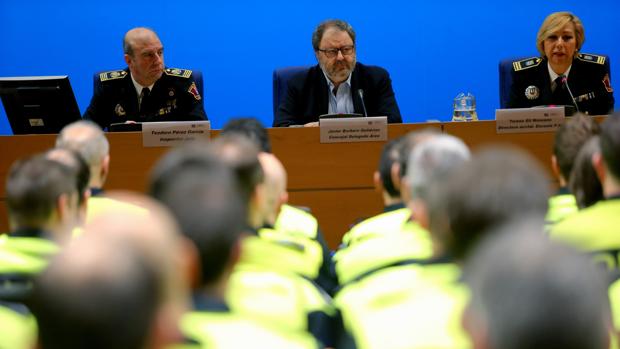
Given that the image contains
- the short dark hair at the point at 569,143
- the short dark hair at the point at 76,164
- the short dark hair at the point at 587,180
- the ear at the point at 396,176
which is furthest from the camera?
the short dark hair at the point at 569,143

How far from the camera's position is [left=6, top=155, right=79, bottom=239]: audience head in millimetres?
2430

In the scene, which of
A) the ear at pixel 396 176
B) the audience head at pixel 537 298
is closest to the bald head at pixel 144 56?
the ear at pixel 396 176

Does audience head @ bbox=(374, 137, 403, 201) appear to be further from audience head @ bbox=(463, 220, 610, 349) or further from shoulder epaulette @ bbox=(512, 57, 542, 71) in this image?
shoulder epaulette @ bbox=(512, 57, 542, 71)

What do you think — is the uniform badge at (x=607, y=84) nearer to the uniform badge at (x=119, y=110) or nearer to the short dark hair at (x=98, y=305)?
the uniform badge at (x=119, y=110)

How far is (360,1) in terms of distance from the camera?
24.1 ft

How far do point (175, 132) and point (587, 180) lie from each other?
7.88ft

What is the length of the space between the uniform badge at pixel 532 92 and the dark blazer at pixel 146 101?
197 centimetres

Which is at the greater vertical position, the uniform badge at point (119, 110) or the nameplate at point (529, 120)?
the uniform badge at point (119, 110)

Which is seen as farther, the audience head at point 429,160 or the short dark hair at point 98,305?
the audience head at point 429,160

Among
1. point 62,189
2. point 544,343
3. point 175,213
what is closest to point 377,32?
point 62,189

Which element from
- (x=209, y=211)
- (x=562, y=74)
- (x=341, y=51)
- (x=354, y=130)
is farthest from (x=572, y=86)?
(x=209, y=211)

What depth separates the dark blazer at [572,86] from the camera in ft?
17.2

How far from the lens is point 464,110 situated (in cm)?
520

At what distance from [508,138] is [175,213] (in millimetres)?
3239
